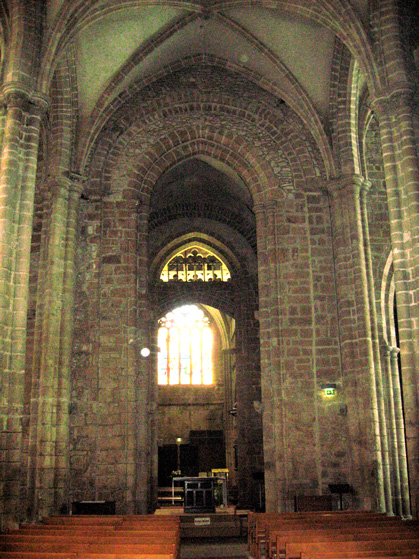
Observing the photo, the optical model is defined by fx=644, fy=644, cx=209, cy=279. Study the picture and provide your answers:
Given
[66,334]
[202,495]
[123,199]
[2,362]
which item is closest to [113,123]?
[123,199]

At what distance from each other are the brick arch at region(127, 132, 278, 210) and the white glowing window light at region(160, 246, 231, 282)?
855 centimetres

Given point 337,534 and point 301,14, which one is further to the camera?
point 301,14

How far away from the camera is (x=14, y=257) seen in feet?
34.8

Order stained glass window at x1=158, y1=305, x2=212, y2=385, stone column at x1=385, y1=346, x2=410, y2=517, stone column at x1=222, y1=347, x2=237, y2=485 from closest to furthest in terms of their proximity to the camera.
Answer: stone column at x1=385, y1=346, x2=410, y2=517
stone column at x1=222, y1=347, x2=237, y2=485
stained glass window at x1=158, y1=305, x2=212, y2=385

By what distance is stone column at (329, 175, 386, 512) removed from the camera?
13.7 metres

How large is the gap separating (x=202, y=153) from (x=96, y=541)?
11.4m

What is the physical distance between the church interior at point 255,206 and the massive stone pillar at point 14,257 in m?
0.07

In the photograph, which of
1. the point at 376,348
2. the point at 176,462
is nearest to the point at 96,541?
the point at 376,348

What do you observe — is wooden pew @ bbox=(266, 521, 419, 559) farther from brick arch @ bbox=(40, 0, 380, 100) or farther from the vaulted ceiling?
the vaulted ceiling

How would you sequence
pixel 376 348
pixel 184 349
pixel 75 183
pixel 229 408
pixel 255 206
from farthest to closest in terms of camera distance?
1. pixel 184 349
2. pixel 229 408
3. pixel 255 206
4. pixel 75 183
5. pixel 376 348

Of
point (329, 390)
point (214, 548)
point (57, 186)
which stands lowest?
point (214, 548)

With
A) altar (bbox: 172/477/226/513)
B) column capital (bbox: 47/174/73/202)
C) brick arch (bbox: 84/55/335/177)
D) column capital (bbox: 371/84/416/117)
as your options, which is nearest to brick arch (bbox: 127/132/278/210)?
brick arch (bbox: 84/55/335/177)

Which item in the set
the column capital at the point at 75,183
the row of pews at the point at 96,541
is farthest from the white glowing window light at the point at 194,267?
the row of pews at the point at 96,541

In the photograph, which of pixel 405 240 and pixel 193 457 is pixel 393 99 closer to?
pixel 405 240
